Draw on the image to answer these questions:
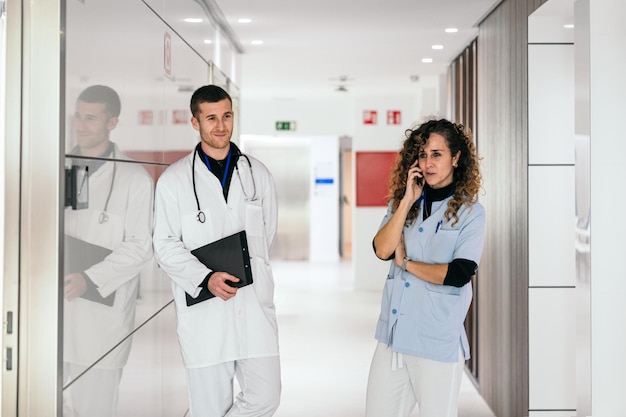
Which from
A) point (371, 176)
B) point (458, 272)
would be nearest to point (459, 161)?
point (458, 272)

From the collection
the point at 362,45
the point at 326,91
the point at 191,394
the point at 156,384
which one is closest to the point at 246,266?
the point at 191,394

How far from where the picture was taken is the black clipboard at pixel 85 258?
10.1 ft

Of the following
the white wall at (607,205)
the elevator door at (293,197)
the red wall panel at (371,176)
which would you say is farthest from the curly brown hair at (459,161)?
the elevator door at (293,197)

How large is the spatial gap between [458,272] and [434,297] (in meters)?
0.16

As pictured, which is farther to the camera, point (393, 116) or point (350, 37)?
point (393, 116)

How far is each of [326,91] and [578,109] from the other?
9516mm

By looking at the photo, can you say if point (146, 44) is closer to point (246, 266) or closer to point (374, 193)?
point (246, 266)

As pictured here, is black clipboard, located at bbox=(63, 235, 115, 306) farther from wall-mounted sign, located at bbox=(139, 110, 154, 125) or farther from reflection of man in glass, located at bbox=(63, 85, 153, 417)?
wall-mounted sign, located at bbox=(139, 110, 154, 125)

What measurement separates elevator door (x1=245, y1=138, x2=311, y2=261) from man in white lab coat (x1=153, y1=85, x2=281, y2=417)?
13890mm

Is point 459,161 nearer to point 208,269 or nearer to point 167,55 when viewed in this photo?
point 208,269

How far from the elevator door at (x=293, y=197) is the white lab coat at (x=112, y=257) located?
13473 millimetres

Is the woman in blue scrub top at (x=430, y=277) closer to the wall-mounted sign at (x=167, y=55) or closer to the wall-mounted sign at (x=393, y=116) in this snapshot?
the wall-mounted sign at (x=167, y=55)

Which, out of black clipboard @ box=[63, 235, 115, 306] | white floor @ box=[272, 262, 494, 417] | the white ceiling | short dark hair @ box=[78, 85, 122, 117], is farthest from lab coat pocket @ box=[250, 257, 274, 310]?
the white ceiling

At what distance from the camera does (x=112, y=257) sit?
11.7ft
